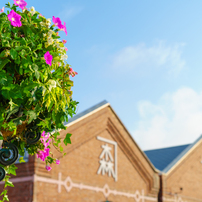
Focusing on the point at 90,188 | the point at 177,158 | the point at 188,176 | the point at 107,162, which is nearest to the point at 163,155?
the point at 177,158

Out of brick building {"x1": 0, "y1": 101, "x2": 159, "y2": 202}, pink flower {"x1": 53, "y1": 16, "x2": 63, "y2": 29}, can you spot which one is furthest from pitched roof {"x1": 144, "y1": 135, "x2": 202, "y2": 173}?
pink flower {"x1": 53, "y1": 16, "x2": 63, "y2": 29}

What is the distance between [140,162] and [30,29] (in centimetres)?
1843

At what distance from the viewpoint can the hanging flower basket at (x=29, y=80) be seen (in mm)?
3783

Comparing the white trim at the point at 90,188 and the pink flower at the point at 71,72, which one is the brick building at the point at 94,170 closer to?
the white trim at the point at 90,188

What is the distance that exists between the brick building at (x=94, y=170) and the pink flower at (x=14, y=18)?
1136 cm

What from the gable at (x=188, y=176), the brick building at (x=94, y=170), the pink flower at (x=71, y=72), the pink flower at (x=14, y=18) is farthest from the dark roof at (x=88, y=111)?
the pink flower at (x=14, y=18)

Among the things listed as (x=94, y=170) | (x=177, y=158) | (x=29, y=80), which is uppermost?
(x=177, y=158)

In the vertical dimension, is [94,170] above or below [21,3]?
below

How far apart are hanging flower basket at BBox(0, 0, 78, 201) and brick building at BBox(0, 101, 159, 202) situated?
34.7 feet

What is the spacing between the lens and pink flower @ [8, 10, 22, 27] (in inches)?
152

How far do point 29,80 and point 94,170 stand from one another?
14.5 m

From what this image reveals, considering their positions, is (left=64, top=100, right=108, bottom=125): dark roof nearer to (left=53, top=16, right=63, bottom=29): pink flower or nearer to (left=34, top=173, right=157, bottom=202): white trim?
(left=34, top=173, right=157, bottom=202): white trim

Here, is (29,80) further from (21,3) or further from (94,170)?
(94,170)

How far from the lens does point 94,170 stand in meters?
17.8
